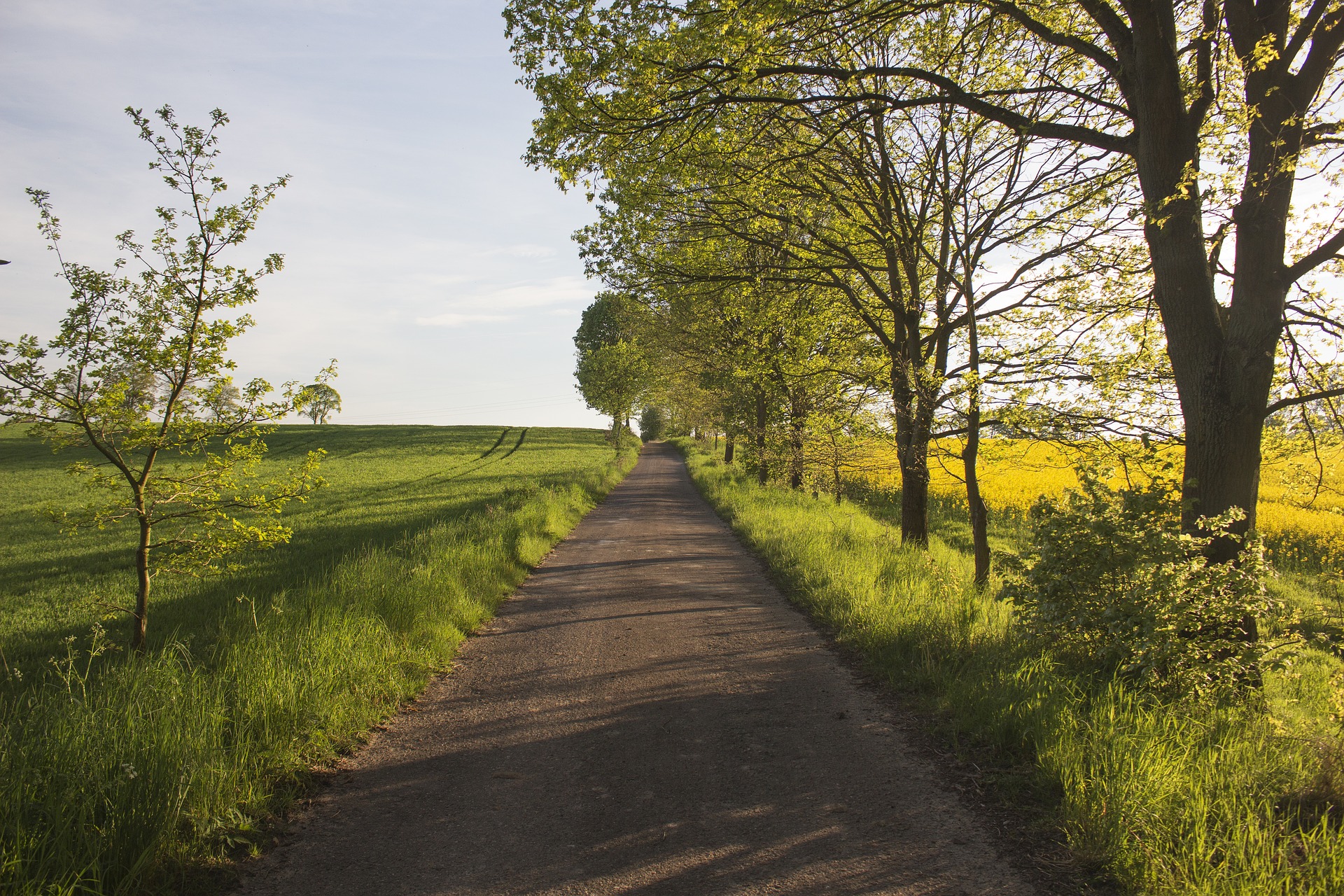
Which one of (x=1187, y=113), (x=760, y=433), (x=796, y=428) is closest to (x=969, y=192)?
(x=1187, y=113)

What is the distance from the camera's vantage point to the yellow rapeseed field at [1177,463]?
723cm

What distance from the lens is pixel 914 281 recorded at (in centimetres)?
1063

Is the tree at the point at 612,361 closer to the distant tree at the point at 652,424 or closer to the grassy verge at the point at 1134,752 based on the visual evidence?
the grassy verge at the point at 1134,752

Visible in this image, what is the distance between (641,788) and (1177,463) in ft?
16.8

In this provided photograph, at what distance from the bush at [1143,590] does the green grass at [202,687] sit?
17.6ft

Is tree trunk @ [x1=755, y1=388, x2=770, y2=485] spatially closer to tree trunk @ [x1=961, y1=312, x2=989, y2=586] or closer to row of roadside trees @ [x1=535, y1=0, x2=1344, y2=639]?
row of roadside trees @ [x1=535, y1=0, x2=1344, y2=639]

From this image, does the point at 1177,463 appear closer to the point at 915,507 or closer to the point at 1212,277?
the point at 1212,277

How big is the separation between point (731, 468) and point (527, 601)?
22761 mm

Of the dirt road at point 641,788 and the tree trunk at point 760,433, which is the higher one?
the tree trunk at point 760,433

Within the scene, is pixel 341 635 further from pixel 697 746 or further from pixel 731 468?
pixel 731 468

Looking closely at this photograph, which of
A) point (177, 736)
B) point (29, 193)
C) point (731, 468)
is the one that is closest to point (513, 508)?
point (29, 193)

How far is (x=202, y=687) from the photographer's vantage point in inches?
174

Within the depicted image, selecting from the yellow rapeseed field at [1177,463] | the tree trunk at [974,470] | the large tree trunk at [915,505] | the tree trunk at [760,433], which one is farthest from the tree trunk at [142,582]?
the tree trunk at [760,433]

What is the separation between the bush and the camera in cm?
437
